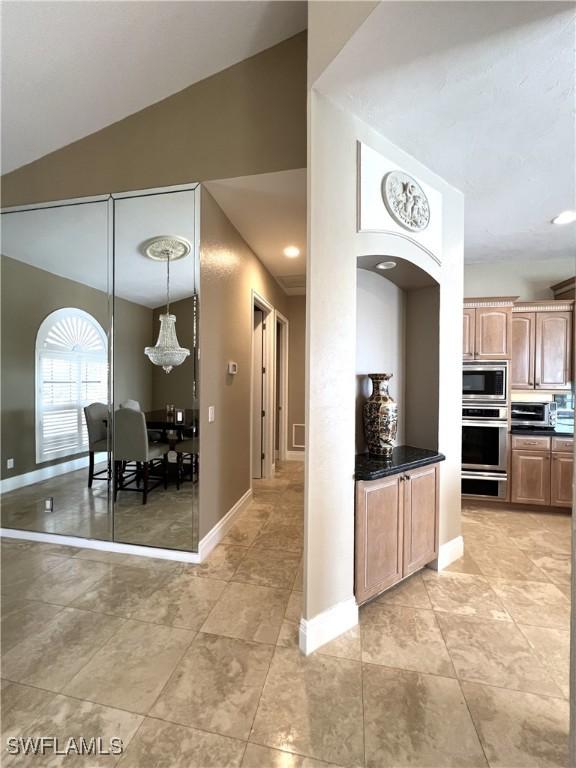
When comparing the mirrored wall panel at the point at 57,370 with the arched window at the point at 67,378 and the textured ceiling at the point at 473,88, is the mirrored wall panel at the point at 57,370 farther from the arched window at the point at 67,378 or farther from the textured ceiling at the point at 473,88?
the textured ceiling at the point at 473,88

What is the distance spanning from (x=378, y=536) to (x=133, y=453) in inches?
78.7

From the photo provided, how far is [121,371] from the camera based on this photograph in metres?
2.65

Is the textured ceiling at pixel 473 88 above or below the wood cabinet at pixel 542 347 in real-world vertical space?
above

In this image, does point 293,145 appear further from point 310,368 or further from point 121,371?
point 121,371

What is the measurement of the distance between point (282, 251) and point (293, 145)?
1325 millimetres

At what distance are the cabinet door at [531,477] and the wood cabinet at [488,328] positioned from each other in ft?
3.53

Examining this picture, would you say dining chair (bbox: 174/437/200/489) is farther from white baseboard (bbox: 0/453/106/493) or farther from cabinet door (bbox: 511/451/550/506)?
cabinet door (bbox: 511/451/550/506)

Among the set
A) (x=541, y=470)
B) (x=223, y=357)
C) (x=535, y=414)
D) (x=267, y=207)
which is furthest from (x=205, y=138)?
(x=541, y=470)

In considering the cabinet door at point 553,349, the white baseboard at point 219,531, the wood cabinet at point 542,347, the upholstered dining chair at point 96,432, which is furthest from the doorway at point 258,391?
the cabinet door at point 553,349

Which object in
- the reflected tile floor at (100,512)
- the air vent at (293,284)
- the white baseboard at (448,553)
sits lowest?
the white baseboard at (448,553)

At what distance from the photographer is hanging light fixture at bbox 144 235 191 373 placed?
249 centimetres

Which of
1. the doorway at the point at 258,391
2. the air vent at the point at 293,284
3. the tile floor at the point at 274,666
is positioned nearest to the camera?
the tile floor at the point at 274,666

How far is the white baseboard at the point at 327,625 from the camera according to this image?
163 cm

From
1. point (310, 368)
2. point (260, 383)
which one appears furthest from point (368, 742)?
point (260, 383)
